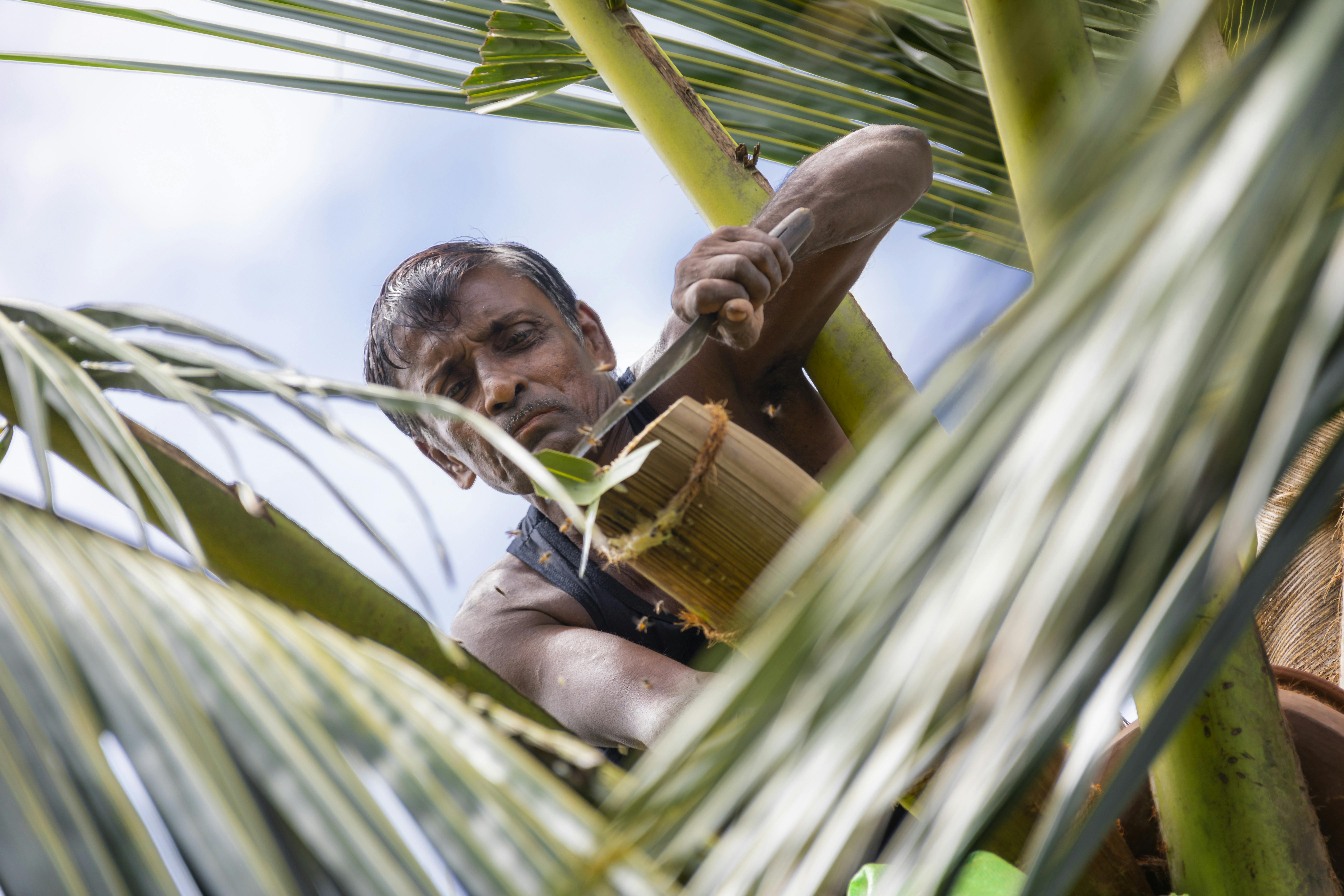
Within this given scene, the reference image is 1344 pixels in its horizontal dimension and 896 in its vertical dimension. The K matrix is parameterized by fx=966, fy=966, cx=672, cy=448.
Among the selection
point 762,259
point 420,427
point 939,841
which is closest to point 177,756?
point 939,841

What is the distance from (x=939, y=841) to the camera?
0.66 ft

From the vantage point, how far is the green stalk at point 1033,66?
23.9 inches

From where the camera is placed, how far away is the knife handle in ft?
3.21

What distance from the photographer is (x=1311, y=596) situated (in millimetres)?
1646

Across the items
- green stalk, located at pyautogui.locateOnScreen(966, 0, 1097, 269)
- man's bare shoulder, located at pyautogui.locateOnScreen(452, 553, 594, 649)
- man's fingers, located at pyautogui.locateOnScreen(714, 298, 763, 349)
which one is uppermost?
green stalk, located at pyautogui.locateOnScreen(966, 0, 1097, 269)

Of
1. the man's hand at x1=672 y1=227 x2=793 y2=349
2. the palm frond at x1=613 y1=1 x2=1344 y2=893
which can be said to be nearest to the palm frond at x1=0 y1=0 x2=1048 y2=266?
the man's hand at x1=672 y1=227 x2=793 y2=349

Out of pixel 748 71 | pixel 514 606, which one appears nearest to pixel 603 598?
pixel 514 606

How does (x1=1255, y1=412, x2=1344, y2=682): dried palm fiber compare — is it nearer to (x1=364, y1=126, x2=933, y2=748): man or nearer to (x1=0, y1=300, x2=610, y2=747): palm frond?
(x1=364, y1=126, x2=933, y2=748): man

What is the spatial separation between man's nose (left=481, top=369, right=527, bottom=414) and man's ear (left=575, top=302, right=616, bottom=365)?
0.97 ft

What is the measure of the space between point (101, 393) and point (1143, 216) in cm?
43

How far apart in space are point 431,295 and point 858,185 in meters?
0.64

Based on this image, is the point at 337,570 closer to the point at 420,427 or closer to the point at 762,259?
the point at 762,259

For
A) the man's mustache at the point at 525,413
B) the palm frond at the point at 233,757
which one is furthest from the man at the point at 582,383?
the palm frond at the point at 233,757

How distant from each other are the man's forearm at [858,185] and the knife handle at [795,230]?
103 millimetres
